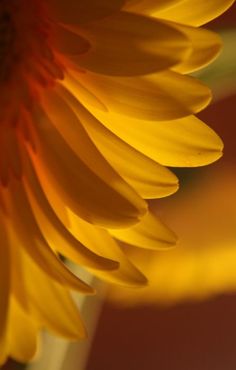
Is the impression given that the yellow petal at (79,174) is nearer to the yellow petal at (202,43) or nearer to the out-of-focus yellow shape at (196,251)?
the yellow petal at (202,43)

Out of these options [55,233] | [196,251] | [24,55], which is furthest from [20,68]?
[196,251]

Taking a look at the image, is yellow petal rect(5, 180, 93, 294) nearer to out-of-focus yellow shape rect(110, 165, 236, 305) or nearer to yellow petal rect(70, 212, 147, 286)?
yellow petal rect(70, 212, 147, 286)

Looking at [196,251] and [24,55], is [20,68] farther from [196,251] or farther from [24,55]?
[196,251]

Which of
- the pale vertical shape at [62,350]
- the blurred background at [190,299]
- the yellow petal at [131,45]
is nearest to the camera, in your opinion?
the yellow petal at [131,45]

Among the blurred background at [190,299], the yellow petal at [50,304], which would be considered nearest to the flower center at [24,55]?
the yellow petal at [50,304]

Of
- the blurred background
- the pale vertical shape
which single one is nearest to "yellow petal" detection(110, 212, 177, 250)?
the pale vertical shape

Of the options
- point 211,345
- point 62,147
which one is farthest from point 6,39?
point 211,345
